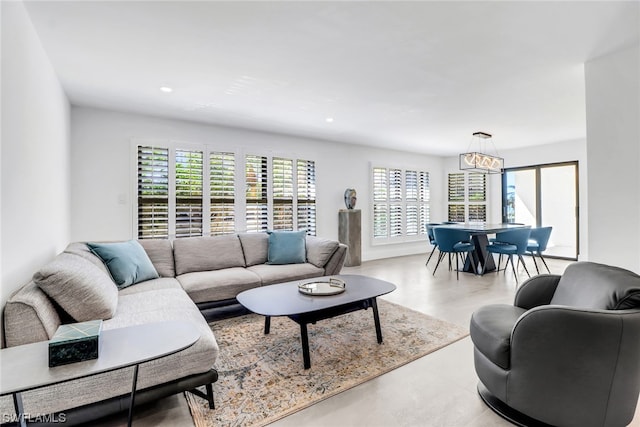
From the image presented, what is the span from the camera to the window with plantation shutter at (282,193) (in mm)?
5344

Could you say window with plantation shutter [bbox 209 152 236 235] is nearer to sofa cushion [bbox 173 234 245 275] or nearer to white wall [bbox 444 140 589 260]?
sofa cushion [bbox 173 234 245 275]

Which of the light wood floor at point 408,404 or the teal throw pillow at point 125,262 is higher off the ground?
the teal throw pillow at point 125,262

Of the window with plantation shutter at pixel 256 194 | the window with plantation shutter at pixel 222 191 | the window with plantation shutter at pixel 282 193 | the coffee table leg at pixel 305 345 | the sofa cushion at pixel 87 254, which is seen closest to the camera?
the coffee table leg at pixel 305 345

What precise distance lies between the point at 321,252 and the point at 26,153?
286cm

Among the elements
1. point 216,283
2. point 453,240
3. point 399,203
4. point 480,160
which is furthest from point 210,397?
point 399,203

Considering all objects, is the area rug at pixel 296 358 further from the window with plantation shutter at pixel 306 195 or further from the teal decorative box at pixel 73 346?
the window with plantation shutter at pixel 306 195

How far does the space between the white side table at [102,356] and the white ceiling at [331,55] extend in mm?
1963

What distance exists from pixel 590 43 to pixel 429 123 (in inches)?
95.4

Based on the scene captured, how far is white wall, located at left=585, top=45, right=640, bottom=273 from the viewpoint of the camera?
251cm

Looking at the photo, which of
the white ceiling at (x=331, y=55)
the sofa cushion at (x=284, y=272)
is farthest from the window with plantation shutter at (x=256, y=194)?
the sofa cushion at (x=284, y=272)

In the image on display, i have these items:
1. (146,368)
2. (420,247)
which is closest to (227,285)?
(146,368)

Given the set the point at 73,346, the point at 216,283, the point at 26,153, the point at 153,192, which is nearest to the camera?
the point at 73,346

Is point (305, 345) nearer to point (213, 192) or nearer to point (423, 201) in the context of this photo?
point (213, 192)

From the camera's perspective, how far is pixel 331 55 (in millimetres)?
2646
